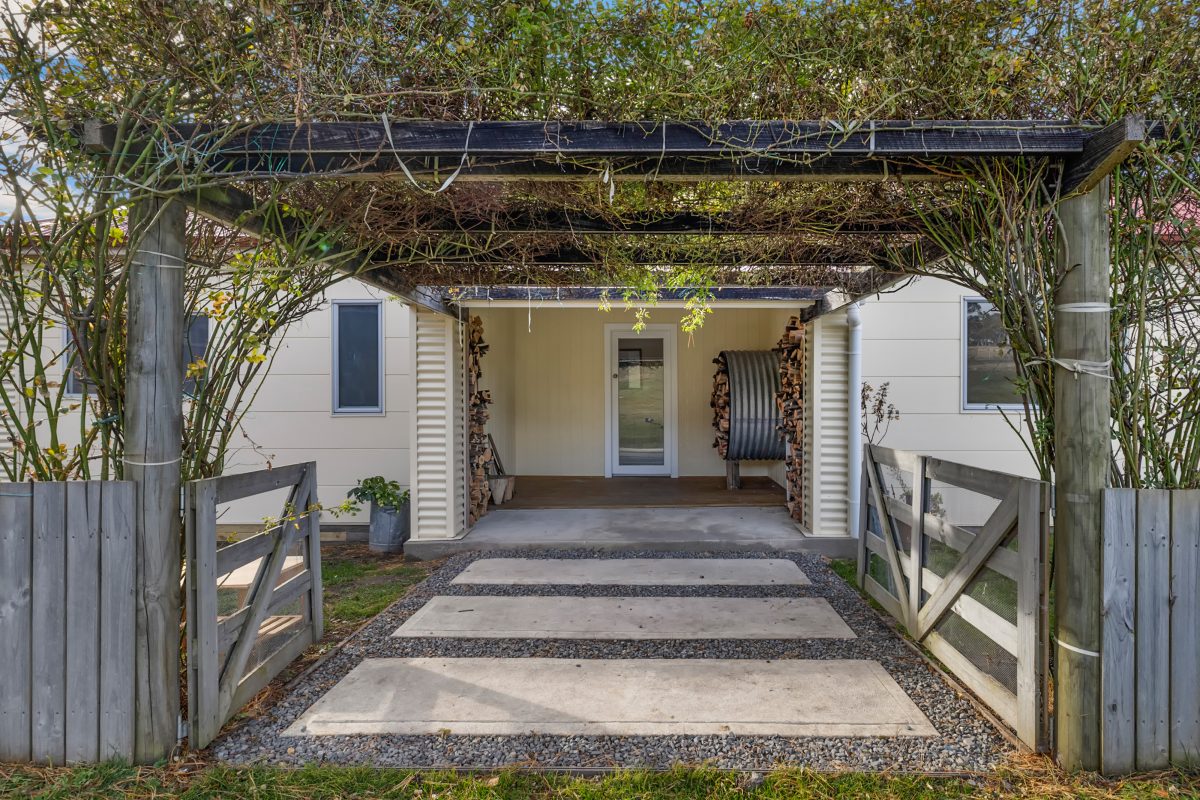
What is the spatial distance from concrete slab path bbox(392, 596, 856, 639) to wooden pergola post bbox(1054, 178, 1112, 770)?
1348 mm

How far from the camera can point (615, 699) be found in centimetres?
272

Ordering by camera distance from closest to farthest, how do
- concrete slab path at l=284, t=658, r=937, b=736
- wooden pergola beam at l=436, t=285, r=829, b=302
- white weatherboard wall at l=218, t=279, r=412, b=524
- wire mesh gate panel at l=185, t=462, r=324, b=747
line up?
wire mesh gate panel at l=185, t=462, r=324, b=747 < concrete slab path at l=284, t=658, r=937, b=736 < wooden pergola beam at l=436, t=285, r=829, b=302 < white weatherboard wall at l=218, t=279, r=412, b=524

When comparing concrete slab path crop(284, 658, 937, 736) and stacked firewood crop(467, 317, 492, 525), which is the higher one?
stacked firewood crop(467, 317, 492, 525)

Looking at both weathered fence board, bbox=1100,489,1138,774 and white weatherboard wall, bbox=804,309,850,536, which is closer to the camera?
weathered fence board, bbox=1100,489,1138,774

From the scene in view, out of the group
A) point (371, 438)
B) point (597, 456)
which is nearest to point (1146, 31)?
point (371, 438)

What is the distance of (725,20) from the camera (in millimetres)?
2098

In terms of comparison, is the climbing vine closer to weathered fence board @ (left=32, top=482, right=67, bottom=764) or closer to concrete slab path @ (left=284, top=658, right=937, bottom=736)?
weathered fence board @ (left=32, top=482, right=67, bottom=764)

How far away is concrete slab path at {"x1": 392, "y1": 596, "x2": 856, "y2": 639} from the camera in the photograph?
3.49 m

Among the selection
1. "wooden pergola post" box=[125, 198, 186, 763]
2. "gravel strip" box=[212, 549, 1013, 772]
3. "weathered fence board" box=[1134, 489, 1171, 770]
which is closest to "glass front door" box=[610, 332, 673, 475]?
"gravel strip" box=[212, 549, 1013, 772]

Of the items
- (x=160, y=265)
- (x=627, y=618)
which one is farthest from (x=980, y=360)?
(x=160, y=265)

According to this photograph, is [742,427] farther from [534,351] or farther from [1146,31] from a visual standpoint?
[1146,31]

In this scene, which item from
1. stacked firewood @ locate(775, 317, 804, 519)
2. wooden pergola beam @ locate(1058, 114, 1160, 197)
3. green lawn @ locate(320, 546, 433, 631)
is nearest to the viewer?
wooden pergola beam @ locate(1058, 114, 1160, 197)

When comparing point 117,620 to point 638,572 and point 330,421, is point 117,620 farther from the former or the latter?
point 330,421

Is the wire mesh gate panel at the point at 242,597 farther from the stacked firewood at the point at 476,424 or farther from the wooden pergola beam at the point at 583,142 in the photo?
the stacked firewood at the point at 476,424
